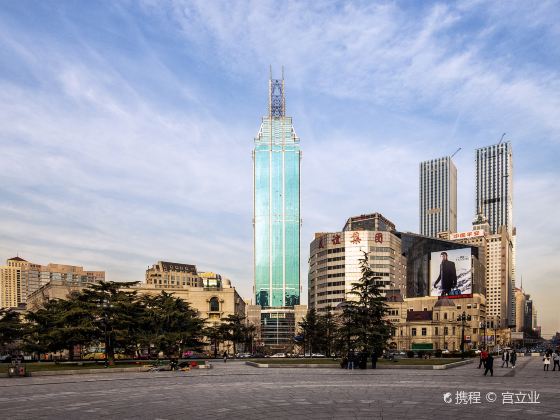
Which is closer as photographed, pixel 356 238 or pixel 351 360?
pixel 351 360

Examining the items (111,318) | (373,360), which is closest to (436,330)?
(373,360)

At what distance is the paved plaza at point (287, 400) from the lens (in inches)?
828

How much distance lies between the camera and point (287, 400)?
25.4m

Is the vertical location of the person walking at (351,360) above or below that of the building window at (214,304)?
above

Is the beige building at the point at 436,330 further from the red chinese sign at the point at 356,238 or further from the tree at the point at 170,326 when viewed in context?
the tree at the point at 170,326

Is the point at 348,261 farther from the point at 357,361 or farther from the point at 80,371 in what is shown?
the point at 80,371

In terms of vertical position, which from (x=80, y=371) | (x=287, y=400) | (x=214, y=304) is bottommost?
(x=214, y=304)

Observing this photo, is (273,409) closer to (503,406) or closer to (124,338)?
(503,406)

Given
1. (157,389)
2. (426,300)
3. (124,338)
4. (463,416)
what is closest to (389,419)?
(463,416)

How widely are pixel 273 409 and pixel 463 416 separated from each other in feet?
24.2

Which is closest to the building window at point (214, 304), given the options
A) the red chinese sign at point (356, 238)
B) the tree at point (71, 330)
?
the red chinese sign at point (356, 238)

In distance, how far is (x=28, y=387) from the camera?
34375 millimetres

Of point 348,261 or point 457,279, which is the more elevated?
point 348,261

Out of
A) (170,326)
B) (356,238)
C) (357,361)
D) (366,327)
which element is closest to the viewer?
(357,361)
